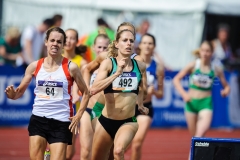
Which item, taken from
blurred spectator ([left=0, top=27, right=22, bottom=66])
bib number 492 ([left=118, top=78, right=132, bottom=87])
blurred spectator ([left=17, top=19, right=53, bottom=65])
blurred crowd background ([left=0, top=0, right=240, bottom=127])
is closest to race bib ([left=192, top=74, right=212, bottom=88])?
bib number 492 ([left=118, top=78, right=132, bottom=87])

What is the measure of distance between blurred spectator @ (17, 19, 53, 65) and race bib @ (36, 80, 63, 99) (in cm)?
870

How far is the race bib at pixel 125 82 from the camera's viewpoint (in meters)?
9.18

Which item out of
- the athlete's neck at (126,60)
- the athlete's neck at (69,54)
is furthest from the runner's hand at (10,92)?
the athlete's neck at (69,54)

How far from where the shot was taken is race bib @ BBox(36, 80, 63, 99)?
28.9 feet

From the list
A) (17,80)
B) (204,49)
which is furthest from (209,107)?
(17,80)

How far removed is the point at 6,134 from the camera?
54.4ft

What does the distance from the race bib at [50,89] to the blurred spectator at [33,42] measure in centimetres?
870

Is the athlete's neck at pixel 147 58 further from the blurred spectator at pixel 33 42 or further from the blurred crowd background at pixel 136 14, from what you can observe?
the blurred crowd background at pixel 136 14

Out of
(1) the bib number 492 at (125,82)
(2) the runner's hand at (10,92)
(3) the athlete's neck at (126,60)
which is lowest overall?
(2) the runner's hand at (10,92)

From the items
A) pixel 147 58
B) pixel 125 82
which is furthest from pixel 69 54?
pixel 125 82

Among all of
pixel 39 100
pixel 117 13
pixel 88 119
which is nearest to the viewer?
pixel 39 100

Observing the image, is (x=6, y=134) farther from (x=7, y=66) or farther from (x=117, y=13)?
(x=117, y=13)

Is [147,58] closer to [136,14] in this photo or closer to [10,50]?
[10,50]

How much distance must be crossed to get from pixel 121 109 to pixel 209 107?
3.94 m
